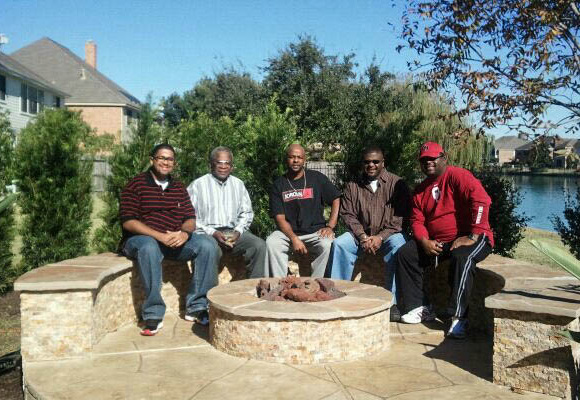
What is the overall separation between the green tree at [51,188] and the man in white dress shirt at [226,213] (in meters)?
2.22

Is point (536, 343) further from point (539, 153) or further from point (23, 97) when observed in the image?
point (23, 97)

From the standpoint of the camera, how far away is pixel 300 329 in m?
4.12

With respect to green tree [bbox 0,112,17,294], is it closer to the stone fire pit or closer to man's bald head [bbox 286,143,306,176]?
man's bald head [bbox 286,143,306,176]

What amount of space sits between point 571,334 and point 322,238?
3.08 m

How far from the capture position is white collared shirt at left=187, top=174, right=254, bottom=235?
19.6 feet

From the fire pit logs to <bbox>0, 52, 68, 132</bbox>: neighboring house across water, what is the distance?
22640 mm

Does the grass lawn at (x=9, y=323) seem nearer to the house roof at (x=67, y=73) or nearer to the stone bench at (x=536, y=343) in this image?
the stone bench at (x=536, y=343)

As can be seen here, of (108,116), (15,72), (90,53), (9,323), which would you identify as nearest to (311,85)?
(15,72)

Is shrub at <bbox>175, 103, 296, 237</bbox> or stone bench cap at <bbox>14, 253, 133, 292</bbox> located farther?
shrub at <bbox>175, 103, 296, 237</bbox>

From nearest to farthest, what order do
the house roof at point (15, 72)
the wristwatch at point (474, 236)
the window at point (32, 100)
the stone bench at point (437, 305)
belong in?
the stone bench at point (437, 305)
the wristwatch at point (474, 236)
the house roof at point (15, 72)
the window at point (32, 100)

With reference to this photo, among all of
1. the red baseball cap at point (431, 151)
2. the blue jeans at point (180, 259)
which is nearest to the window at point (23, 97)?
the blue jeans at point (180, 259)

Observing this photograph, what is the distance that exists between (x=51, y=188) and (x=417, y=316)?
15.9ft

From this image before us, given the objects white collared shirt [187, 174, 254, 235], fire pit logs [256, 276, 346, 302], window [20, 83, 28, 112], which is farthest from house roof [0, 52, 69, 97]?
fire pit logs [256, 276, 346, 302]

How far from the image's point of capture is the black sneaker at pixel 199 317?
210 inches
